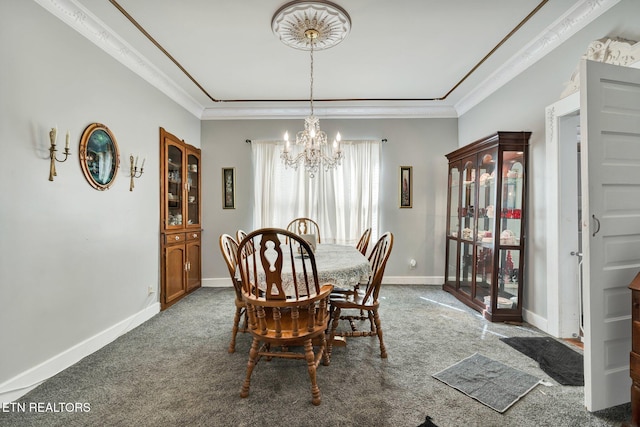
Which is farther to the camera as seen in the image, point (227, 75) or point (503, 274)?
Result: point (227, 75)

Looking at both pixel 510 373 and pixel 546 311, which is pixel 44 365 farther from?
pixel 546 311

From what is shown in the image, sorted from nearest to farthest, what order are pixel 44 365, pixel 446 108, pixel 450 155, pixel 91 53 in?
1. pixel 44 365
2. pixel 91 53
3. pixel 450 155
4. pixel 446 108

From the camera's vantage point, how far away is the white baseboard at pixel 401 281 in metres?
4.39

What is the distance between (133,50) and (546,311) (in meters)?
4.72

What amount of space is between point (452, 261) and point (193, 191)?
394 centimetres

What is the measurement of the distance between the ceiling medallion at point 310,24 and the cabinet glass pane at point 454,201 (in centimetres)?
245

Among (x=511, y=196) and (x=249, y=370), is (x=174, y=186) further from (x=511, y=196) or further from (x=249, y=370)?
(x=511, y=196)

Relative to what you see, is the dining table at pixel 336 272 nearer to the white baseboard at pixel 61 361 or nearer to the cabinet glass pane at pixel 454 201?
the white baseboard at pixel 61 361

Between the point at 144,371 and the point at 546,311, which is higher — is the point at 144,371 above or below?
below

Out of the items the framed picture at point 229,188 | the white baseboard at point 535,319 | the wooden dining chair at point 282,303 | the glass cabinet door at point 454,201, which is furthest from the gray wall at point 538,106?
the framed picture at point 229,188

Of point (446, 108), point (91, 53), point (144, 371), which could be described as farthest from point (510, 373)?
point (91, 53)

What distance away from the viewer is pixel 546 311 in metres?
2.68

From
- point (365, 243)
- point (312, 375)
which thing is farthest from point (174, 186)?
point (312, 375)

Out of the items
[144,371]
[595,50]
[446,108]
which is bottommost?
[144,371]
